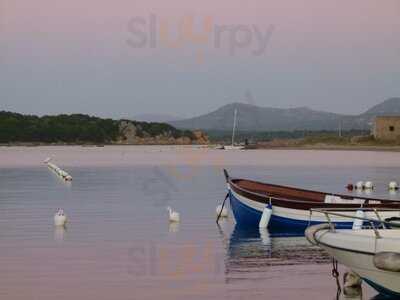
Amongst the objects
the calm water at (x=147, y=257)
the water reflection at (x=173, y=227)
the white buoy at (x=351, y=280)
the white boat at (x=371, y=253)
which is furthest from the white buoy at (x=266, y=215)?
the white boat at (x=371, y=253)

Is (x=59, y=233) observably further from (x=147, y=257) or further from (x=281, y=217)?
(x=281, y=217)

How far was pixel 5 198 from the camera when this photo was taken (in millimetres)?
41344

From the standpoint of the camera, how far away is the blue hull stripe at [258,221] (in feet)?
81.0

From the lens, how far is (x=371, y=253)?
46.7 ft

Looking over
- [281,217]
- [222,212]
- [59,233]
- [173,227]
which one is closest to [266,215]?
[281,217]

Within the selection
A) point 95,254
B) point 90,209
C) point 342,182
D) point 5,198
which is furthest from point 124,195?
point 95,254

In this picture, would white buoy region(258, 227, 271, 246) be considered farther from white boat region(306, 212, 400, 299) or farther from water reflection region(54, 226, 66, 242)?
white boat region(306, 212, 400, 299)

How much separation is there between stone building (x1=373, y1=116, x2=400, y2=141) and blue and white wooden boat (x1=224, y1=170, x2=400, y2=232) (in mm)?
116734

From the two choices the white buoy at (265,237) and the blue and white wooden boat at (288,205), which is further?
the blue and white wooden boat at (288,205)

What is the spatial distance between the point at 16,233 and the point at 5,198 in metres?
16.1

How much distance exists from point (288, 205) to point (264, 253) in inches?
150

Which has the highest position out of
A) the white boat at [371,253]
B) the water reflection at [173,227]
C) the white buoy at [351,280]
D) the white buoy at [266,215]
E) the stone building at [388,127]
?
the stone building at [388,127]

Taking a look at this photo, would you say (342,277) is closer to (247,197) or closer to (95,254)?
(95,254)

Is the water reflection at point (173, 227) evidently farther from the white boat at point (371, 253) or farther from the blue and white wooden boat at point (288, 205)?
the white boat at point (371, 253)
